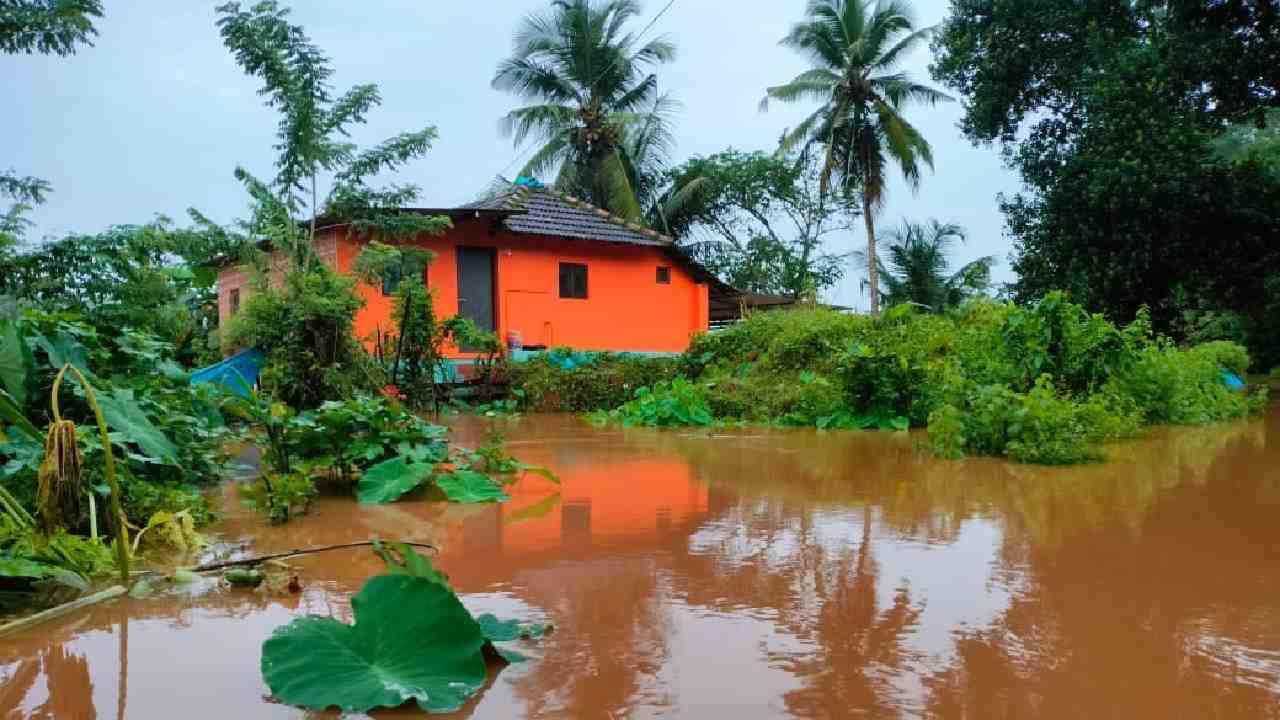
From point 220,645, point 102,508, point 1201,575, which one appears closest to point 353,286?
point 102,508

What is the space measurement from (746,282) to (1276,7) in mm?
18993

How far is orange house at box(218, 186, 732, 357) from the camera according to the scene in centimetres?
1772

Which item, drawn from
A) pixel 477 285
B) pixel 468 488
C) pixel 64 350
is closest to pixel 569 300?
pixel 477 285

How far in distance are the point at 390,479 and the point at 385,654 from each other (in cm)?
305

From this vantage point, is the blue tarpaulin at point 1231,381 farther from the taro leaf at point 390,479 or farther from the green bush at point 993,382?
the taro leaf at point 390,479

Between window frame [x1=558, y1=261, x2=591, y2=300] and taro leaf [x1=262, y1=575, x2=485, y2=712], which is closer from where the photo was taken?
taro leaf [x1=262, y1=575, x2=485, y2=712]

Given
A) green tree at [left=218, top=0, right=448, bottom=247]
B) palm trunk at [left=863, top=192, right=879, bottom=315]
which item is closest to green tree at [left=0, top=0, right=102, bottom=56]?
green tree at [left=218, top=0, right=448, bottom=247]

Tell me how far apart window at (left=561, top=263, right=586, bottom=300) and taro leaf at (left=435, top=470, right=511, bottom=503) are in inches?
571

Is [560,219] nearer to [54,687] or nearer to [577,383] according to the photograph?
[577,383]

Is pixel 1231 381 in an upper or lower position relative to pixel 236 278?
lower

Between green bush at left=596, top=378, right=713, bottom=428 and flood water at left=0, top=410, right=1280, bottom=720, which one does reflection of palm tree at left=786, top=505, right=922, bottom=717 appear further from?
green bush at left=596, top=378, right=713, bottom=428

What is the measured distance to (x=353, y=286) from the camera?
1036cm

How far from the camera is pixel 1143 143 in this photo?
59.6 ft


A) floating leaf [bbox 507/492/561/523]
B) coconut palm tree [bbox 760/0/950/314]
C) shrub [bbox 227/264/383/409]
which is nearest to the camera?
floating leaf [bbox 507/492/561/523]
